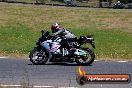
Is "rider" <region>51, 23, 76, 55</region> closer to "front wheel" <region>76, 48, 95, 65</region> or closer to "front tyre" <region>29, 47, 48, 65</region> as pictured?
"front wheel" <region>76, 48, 95, 65</region>

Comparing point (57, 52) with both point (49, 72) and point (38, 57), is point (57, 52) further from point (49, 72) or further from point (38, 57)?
point (49, 72)

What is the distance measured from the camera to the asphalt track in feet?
40.8

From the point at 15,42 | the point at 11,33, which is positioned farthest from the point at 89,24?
the point at 15,42

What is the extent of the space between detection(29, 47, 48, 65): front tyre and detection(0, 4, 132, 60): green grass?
2987 mm

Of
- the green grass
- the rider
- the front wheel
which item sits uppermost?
the rider

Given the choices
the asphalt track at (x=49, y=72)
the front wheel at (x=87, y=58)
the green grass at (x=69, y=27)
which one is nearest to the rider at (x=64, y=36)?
the front wheel at (x=87, y=58)

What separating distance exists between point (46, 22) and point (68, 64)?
59.6 feet

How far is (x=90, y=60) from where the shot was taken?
54.3 feet

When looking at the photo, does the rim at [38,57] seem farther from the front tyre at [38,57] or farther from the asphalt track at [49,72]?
the asphalt track at [49,72]

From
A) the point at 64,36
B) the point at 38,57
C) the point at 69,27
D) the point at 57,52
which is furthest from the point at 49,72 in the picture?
the point at 69,27

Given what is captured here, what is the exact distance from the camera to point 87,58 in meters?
16.6

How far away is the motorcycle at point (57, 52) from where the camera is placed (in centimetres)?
1667

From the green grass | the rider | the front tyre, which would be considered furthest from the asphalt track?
the green grass

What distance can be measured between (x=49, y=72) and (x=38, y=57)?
81.3 inches
